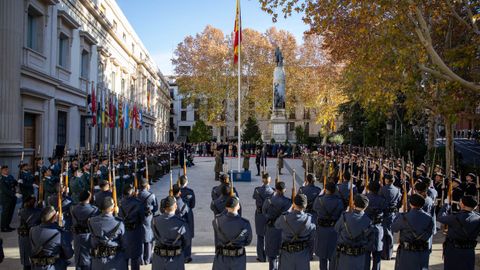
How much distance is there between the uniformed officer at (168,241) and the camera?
581 cm

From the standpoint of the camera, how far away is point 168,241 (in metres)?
5.82

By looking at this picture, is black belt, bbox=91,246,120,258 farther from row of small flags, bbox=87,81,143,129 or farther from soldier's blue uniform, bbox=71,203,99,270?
row of small flags, bbox=87,81,143,129

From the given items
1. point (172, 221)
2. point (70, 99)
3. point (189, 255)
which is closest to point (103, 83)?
point (70, 99)

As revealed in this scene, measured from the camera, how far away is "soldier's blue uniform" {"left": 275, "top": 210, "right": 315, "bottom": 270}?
6062 millimetres

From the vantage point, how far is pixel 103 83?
29.2m

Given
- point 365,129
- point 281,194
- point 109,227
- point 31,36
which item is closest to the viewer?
point 109,227

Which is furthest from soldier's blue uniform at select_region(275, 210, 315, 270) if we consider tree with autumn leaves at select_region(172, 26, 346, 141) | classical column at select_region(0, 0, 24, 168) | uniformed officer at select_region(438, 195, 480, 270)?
tree with autumn leaves at select_region(172, 26, 346, 141)

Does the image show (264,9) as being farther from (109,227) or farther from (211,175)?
(211,175)

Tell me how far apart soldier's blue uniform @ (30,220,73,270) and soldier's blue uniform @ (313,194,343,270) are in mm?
4332

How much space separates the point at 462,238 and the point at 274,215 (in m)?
3.13

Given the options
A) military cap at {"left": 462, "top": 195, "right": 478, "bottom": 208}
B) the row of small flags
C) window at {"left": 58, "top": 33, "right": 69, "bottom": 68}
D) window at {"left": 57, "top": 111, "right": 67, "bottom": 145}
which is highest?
window at {"left": 58, "top": 33, "right": 69, "bottom": 68}

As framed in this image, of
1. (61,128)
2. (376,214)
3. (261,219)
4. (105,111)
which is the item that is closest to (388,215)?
(376,214)

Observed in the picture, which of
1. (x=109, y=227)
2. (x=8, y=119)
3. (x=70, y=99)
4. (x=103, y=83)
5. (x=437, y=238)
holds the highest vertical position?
(x=103, y=83)

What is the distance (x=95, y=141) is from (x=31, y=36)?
1076 cm
